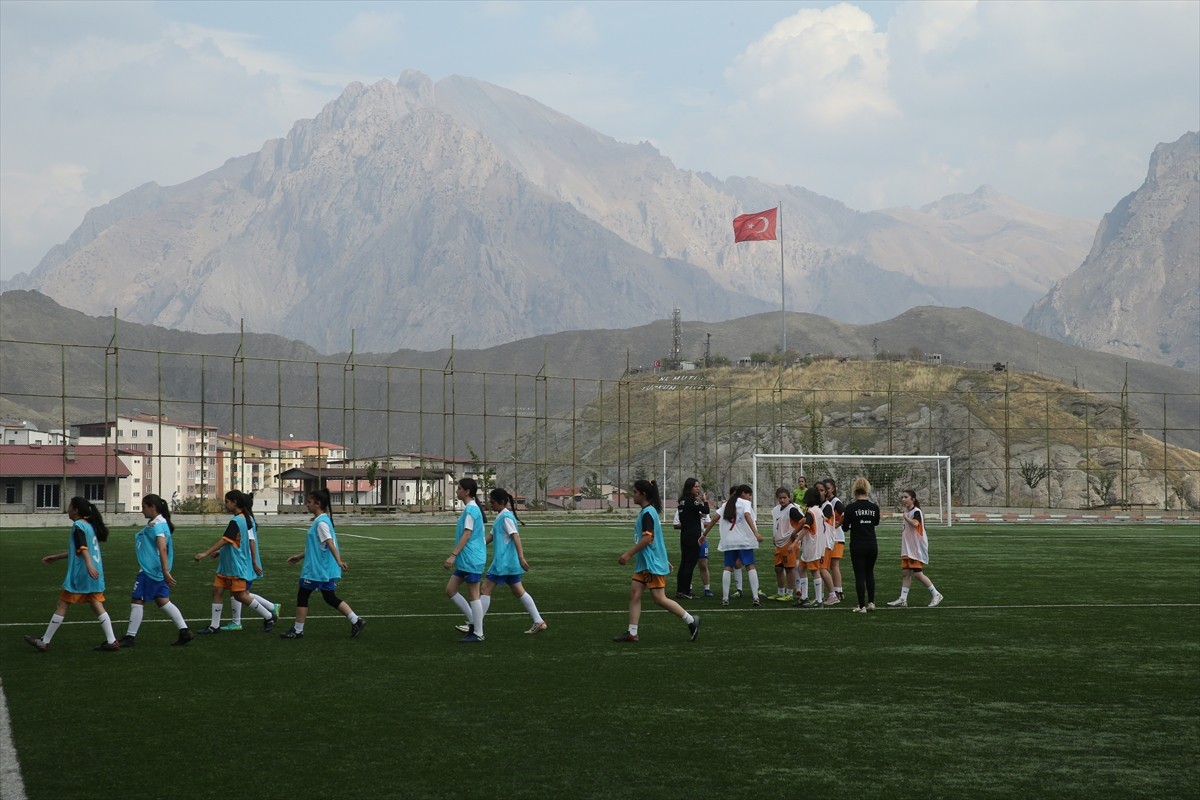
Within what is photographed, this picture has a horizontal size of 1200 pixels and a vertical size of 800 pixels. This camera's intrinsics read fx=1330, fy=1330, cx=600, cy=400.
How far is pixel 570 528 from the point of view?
48219 mm

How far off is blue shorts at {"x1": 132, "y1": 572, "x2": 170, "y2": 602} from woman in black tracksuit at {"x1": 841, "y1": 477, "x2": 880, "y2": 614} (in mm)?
8614

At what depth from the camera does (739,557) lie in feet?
64.3

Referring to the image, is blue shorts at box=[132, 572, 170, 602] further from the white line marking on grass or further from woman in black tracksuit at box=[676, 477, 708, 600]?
woman in black tracksuit at box=[676, 477, 708, 600]

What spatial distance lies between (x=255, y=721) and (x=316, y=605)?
31.0ft

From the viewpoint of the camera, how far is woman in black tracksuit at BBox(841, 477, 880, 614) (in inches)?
696

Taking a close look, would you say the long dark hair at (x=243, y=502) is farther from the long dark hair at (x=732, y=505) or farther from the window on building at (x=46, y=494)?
the window on building at (x=46, y=494)

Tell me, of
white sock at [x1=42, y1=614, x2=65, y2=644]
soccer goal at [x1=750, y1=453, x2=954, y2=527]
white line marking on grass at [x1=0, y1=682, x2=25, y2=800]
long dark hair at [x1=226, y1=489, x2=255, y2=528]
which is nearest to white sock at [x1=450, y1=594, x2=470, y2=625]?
long dark hair at [x1=226, y1=489, x2=255, y2=528]

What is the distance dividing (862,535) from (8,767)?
11.9 metres

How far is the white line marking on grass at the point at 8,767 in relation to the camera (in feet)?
25.5

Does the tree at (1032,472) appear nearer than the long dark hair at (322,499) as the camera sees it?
No

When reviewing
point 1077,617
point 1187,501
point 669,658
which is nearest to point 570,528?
point 1077,617

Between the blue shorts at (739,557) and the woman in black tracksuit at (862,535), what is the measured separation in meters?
1.62

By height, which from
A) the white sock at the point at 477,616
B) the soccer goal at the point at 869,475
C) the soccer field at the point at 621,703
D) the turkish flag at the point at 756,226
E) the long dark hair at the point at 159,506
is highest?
the turkish flag at the point at 756,226

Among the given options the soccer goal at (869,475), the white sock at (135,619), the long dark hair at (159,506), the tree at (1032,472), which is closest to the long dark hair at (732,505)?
the long dark hair at (159,506)
